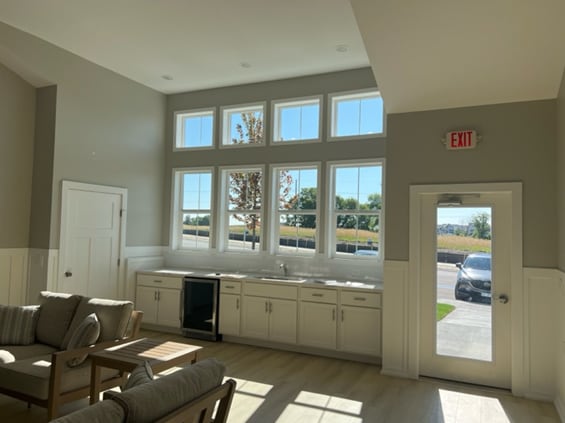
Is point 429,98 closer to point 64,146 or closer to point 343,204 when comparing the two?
point 343,204

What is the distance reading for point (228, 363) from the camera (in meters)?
4.48

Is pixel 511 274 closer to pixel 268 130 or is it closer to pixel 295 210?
pixel 295 210

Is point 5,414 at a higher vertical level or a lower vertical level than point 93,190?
lower

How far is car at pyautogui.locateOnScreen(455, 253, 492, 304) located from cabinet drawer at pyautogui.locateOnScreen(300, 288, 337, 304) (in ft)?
4.36

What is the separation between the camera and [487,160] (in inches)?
155

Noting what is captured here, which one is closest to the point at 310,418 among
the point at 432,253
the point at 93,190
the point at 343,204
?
the point at 432,253

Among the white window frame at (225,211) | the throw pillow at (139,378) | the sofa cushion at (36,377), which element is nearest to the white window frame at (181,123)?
the white window frame at (225,211)

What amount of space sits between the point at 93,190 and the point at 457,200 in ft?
14.6

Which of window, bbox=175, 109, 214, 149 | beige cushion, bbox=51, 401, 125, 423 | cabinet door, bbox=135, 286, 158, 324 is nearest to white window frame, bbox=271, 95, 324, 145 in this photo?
window, bbox=175, 109, 214, 149

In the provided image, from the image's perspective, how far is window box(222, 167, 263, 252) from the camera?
19.9 feet

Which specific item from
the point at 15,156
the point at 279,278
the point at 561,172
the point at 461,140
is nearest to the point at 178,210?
the point at 279,278

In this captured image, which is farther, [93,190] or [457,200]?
[93,190]

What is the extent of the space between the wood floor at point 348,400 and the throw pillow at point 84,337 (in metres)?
0.51

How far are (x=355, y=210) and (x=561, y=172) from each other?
2.42 meters
